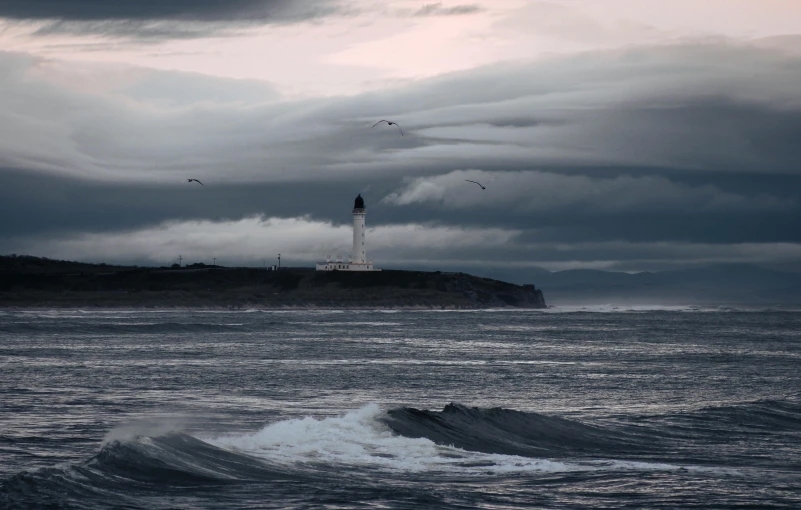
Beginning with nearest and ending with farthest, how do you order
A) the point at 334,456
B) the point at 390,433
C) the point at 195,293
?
the point at 334,456 < the point at 390,433 < the point at 195,293

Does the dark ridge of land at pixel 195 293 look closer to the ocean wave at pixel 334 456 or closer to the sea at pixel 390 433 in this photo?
the sea at pixel 390 433

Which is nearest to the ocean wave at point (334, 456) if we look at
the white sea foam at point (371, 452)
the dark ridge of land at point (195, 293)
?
the white sea foam at point (371, 452)

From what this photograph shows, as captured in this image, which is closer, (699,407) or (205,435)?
(205,435)

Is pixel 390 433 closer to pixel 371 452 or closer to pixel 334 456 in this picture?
pixel 371 452

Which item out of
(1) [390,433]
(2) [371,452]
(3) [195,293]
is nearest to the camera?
(2) [371,452]

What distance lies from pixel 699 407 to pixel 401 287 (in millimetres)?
163222

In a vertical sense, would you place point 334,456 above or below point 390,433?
below

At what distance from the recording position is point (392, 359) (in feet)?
194

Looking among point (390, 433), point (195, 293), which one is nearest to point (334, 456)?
point (390, 433)

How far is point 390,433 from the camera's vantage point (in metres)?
28.1

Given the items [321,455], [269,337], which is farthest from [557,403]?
[269,337]

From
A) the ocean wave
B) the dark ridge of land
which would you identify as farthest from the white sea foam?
the dark ridge of land

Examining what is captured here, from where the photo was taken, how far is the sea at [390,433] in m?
20.5

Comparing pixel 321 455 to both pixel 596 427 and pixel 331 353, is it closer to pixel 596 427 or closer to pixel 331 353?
pixel 596 427
